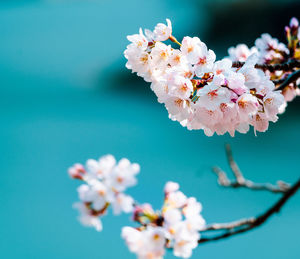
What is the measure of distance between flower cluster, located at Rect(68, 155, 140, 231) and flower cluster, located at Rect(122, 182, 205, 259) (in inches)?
3.2

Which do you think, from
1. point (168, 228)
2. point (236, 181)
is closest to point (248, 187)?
point (236, 181)

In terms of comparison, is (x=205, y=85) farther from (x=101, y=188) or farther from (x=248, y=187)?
(x=248, y=187)

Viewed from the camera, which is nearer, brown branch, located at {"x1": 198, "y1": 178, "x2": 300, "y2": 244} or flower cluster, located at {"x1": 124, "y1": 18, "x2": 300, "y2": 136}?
flower cluster, located at {"x1": 124, "y1": 18, "x2": 300, "y2": 136}

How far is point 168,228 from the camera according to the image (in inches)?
43.6

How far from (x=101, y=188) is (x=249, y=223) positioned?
0.71 meters

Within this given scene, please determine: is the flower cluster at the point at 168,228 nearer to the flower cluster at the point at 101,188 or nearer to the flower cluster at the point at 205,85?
the flower cluster at the point at 101,188

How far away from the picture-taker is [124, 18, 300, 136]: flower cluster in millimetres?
819

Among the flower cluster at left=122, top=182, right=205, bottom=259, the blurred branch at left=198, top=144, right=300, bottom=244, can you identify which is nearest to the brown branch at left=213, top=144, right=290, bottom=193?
the blurred branch at left=198, top=144, right=300, bottom=244

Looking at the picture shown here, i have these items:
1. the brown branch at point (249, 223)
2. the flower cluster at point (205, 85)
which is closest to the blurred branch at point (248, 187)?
the brown branch at point (249, 223)

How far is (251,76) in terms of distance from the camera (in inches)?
32.9

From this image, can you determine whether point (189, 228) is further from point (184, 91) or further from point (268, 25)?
point (268, 25)

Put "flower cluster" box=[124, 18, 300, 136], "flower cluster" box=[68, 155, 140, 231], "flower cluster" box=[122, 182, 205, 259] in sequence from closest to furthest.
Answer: "flower cluster" box=[124, 18, 300, 136] → "flower cluster" box=[122, 182, 205, 259] → "flower cluster" box=[68, 155, 140, 231]

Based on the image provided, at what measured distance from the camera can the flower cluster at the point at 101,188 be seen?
1.17 meters

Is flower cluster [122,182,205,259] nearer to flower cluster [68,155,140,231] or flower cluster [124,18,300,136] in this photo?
flower cluster [68,155,140,231]
